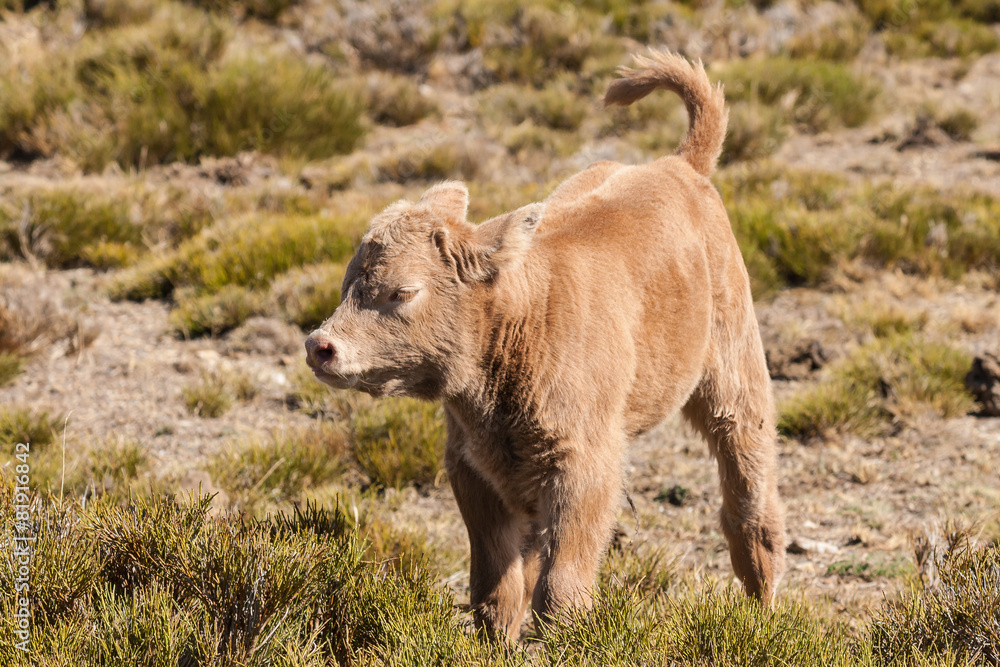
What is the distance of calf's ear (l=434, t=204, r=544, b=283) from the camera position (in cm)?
317

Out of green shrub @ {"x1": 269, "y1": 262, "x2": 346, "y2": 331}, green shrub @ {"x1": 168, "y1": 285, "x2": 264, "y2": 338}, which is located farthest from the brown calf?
green shrub @ {"x1": 168, "y1": 285, "x2": 264, "y2": 338}

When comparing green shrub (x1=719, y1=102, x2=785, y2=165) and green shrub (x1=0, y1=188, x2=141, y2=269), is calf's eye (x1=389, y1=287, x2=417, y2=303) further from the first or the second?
green shrub (x1=719, y1=102, x2=785, y2=165)

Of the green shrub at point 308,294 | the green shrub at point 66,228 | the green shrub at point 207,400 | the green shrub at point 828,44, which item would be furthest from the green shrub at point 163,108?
the green shrub at point 828,44

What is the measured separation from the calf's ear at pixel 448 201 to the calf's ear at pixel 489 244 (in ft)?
0.32

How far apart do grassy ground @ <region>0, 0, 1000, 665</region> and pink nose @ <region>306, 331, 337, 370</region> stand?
935 mm

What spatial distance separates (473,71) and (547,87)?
59.2 inches

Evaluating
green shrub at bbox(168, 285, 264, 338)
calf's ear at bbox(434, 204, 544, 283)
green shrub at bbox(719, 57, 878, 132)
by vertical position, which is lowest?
green shrub at bbox(168, 285, 264, 338)

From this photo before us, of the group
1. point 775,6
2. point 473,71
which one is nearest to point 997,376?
point 473,71

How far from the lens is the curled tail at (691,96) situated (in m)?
4.64

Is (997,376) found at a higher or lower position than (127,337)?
higher

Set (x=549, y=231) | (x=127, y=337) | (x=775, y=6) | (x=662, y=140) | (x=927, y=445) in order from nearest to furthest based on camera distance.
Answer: (x=549, y=231) < (x=927, y=445) < (x=127, y=337) < (x=662, y=140) < (x=775, y=6)

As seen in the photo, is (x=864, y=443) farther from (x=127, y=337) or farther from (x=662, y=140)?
(x=662, y=140)

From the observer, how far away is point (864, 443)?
251 inches

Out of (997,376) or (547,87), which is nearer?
(997,376)
